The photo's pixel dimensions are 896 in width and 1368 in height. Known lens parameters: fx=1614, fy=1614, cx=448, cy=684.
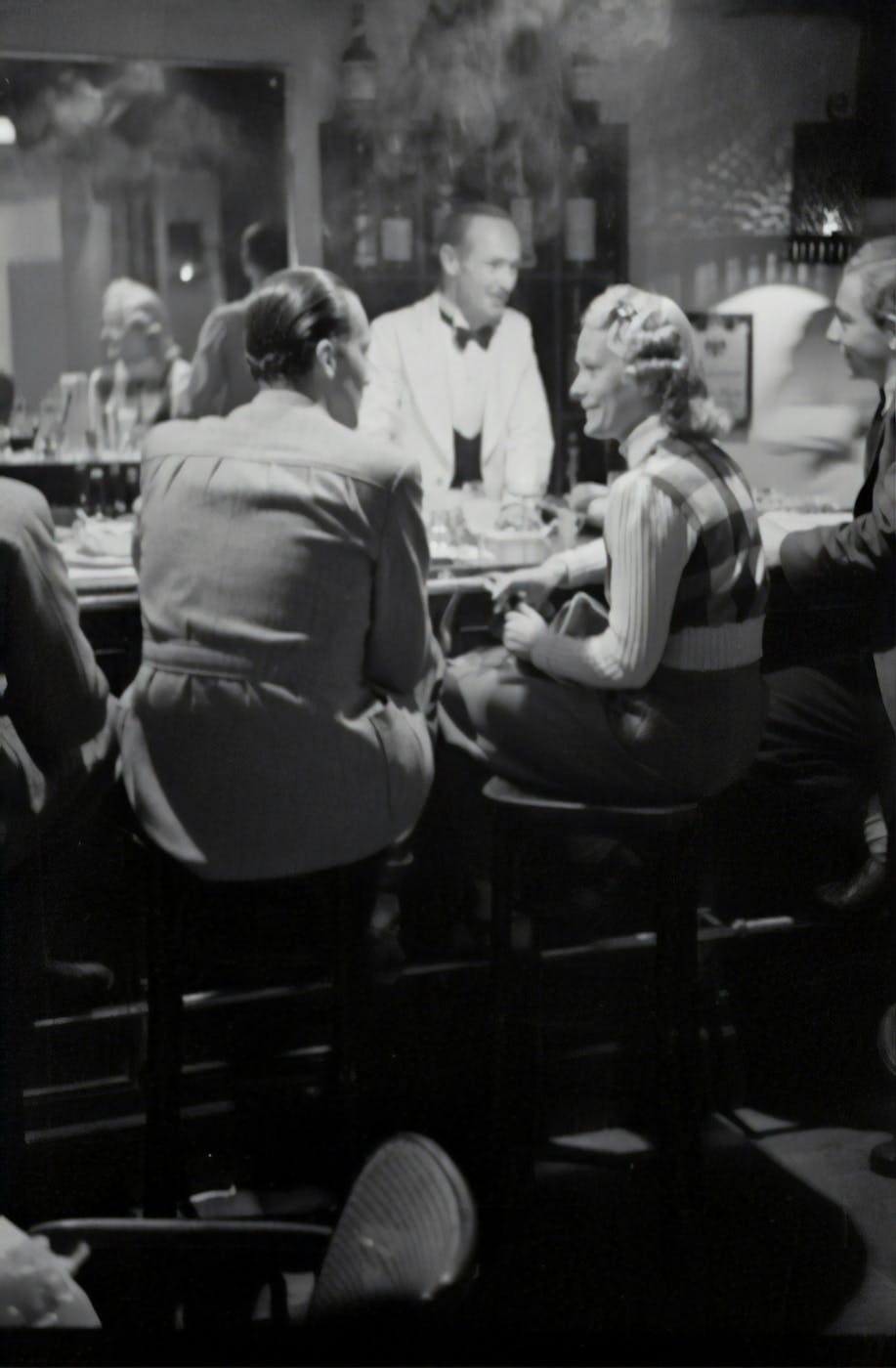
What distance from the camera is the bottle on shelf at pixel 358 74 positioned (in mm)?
2529

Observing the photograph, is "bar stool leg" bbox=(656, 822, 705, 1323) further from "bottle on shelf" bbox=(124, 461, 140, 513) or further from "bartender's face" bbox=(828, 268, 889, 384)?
"bottle on shelf" bbox=(124, 461, 140, 513)

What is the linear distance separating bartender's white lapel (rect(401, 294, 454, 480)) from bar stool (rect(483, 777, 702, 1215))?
24.6 inches

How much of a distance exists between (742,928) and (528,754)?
64cm

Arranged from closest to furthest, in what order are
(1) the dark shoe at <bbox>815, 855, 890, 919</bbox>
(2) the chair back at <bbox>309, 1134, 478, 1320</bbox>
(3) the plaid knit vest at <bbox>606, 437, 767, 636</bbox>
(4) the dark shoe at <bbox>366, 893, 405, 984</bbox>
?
(2) the chair back at <bbox>309, 1134, 478, 1320</bbox>
(3) the plaid knit vest at <bbox>606, 437, 767, 636</bbox>
(4) the dark shoe at <bbox>366, 893, 405, 984</bbox>
(1) the dark shoe at <bbox>815, 855, 890, 919</bbox>

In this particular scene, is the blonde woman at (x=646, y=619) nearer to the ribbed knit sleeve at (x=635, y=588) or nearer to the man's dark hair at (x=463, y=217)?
the ribbed knit sleeve at (x=635, y=588)

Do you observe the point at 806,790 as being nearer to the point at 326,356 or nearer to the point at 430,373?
the point at 430,373

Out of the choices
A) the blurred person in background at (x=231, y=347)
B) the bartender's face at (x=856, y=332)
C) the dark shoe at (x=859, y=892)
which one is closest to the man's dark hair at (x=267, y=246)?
the blurred person in background at (x=231, y=347)

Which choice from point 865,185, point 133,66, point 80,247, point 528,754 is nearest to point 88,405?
point 80,247

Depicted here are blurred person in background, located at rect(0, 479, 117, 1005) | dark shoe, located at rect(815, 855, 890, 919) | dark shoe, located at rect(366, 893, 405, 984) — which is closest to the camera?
blurred person in background, located at rect(0, 479, 117, 1005)

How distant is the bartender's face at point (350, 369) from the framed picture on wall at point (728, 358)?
532 mm

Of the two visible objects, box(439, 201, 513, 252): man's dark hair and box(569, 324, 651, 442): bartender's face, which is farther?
box(439, 201, 513, 252): man's dark hair

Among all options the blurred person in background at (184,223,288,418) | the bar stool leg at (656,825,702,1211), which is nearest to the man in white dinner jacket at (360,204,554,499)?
the blurred person in background at (184,223,288,418)

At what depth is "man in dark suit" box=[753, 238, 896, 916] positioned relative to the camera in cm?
269

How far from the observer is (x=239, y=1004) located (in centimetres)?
286
